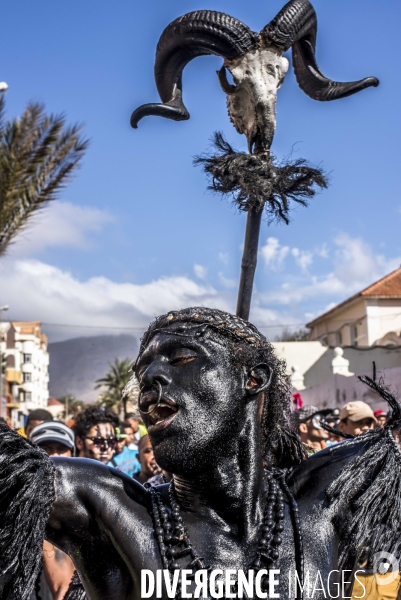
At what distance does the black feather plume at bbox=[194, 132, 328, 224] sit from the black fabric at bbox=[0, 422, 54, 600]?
126cm

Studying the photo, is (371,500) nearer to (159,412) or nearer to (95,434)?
(159,412)

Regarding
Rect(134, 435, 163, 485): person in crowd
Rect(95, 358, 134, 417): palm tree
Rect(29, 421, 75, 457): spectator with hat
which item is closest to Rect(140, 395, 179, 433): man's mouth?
Rect(29, 421, 75, 457): spectator with hat

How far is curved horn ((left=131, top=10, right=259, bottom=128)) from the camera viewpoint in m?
2.86

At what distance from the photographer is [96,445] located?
6.30 metres

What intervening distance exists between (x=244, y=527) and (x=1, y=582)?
2.18 feet

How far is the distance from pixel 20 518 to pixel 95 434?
4.38 metres

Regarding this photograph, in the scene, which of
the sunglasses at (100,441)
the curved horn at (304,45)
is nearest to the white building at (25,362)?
the sunglasses at (100,441)

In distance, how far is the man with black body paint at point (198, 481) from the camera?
2.17m

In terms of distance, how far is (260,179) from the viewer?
9.48 ft

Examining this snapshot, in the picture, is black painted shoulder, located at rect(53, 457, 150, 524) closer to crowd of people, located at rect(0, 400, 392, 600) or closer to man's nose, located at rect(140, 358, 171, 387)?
man's nose, located at rect(140, 358, 171, 387)

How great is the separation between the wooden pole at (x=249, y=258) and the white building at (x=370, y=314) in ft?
113

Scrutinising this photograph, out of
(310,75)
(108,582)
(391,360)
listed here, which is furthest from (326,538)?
(391,360)

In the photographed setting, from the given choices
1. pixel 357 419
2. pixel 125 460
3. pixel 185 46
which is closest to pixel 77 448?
pixel 125 460

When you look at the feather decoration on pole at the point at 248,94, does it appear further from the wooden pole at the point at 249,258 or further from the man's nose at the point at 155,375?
the man's nose at the point at 155,375
